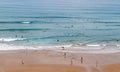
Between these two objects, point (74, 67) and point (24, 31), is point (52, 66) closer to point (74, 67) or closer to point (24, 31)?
point (74, 67)

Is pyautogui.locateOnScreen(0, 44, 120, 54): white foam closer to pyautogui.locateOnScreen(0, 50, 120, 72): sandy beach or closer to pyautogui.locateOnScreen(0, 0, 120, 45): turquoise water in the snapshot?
pyautogui.locateOnScreen(0, 50, 120, 72): sandy beach

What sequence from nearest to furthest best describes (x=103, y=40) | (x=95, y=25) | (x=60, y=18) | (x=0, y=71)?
(x=0, y=71) → (x=103, y=40) → (x=95, y=25) → (x=60, y=18)

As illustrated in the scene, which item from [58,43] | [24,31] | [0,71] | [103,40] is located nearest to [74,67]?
[0,71]

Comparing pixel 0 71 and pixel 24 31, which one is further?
pixel 24 31

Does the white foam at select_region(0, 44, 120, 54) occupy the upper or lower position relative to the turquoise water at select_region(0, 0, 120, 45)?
lower

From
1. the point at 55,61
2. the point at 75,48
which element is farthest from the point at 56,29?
the point at 55,61

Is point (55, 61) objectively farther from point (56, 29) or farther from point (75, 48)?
point (56, 29)

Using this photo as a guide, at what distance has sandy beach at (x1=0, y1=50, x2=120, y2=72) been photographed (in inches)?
1474

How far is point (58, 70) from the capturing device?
3697 centimetres

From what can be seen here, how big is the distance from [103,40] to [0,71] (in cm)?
2563

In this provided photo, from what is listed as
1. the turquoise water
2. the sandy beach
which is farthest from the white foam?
the turquoise water

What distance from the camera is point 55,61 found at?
Answer: 4072 centimetres

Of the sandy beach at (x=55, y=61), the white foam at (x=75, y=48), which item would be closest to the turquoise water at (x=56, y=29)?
the white foam at (x=75, y=48)

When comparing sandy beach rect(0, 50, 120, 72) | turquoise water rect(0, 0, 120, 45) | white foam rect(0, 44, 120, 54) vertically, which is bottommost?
sandy beach rect(0, 50, 120, 72)
